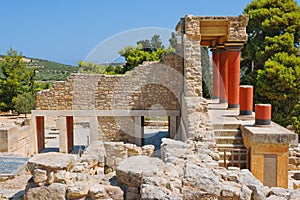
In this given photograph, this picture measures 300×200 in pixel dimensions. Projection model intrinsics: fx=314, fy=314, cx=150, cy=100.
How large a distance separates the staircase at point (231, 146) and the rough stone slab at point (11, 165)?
535 cm

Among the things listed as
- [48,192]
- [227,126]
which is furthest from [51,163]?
[227,126]


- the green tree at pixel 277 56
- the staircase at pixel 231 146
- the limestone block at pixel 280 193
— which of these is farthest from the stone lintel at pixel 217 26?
the limestone block at pixel 280 193

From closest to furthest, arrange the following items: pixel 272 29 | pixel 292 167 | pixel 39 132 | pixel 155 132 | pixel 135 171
Result: 1. pixel 135 171
2. pixel 292 167
3. pixel 39 132
4. pixel 272 29
5. pixel 155 132

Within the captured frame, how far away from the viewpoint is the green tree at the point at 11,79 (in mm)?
30688

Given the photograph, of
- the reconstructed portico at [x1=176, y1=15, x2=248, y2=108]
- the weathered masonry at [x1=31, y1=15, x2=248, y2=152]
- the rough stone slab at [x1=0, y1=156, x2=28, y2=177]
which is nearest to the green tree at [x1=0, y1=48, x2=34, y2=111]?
the weathered masonry at [x1=31, y1=15, x2=248, y2=152]

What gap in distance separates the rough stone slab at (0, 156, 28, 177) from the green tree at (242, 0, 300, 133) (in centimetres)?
1296

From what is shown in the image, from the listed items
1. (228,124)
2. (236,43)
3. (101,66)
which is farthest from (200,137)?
(101,66)

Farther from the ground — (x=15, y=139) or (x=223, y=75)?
(x=223, y=75)

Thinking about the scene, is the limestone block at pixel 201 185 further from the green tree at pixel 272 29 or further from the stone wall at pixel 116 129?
the green tree at pixel 272 29

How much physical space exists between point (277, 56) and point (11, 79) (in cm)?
2461

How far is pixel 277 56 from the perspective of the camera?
16.9 metres

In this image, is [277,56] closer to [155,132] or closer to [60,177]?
[155,132]

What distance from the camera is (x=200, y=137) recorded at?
331 inches

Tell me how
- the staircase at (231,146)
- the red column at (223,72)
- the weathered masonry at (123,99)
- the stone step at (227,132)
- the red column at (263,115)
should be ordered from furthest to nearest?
the red column at (223,72) < the weathered masonry at (123,99) < the stone step at (227,132) < the red column at (263,115) < the staircase at (231,146)
